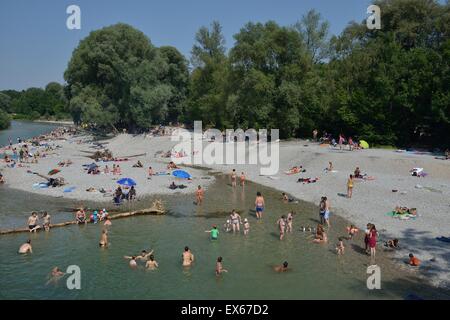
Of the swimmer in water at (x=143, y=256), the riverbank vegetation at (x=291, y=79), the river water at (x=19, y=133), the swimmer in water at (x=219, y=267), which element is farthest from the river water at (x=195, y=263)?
the river water at (x=19, y=133)

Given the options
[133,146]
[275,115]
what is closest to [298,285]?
[275,115]

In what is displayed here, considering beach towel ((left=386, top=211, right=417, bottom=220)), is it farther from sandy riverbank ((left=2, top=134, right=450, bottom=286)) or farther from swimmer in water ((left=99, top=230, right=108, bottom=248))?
swimmer in water ((left=99, top=230, right=108, bottom=248))

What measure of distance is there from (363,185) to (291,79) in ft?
83.6

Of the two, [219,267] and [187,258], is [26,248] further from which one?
[219,267]

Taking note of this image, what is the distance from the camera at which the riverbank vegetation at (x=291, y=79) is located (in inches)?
1757

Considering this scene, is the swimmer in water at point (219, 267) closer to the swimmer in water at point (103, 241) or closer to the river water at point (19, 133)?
the swimmer in water at point (103, 241)

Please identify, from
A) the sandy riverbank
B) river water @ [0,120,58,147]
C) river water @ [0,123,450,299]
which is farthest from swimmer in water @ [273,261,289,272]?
river water @ [0,120,58,147]

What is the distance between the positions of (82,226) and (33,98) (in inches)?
6525

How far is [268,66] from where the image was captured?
2186 inches

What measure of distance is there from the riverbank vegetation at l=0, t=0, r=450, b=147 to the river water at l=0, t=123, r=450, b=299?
22841 millimetres

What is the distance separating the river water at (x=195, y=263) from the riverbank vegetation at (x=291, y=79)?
22841 mm

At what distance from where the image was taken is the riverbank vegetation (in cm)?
4462

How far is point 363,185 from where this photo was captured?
104 ft
